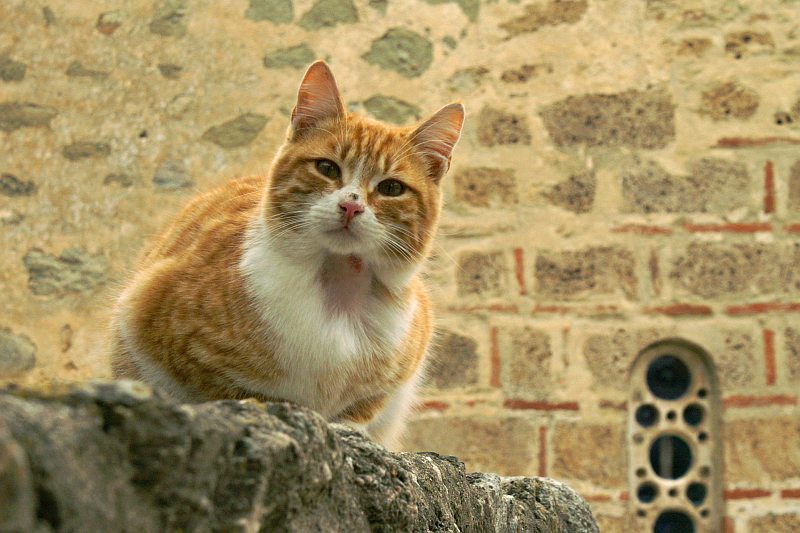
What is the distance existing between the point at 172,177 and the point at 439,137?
2330 mm

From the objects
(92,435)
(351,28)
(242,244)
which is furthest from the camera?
(351,28)

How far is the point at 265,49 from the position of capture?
4211mm

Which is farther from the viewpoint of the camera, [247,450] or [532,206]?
[532,206]

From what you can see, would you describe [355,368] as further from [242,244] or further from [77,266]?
[77,266]

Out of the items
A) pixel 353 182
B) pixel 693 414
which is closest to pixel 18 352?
pixel 353 182

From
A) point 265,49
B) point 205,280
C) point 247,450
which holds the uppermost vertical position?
point 265,49

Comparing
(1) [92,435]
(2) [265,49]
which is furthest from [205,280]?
(2) [265,49]

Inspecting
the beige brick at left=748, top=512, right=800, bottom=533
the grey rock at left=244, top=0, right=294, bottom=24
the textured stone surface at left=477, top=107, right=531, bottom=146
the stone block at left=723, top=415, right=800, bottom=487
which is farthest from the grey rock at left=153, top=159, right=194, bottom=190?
the beige brick at left=748, top=512, right=800, bottom=533

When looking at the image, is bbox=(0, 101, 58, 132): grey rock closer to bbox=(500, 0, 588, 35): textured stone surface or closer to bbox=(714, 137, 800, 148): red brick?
bbox=(500, 0, 588, 35): textured stone surface

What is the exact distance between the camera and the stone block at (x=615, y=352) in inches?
153

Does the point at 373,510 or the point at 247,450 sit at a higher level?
the point at 247,450

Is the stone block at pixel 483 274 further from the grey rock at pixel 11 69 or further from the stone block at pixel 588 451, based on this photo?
the grey rock at pixel 11 69

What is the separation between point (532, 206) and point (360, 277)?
7.39 ft

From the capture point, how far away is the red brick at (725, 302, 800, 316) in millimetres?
3883
